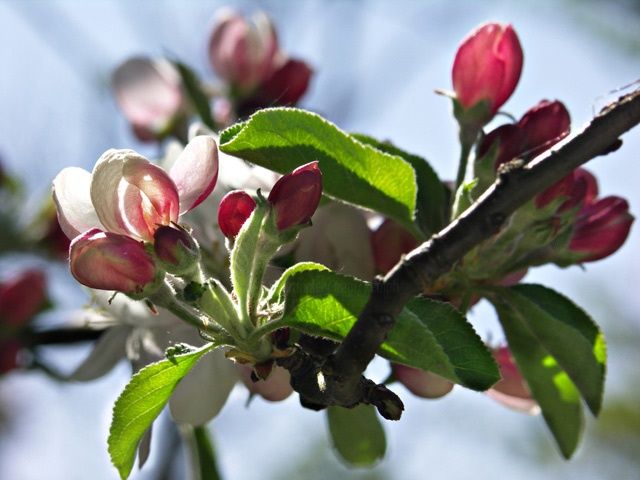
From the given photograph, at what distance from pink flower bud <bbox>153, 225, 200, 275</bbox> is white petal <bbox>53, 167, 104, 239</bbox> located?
0.25 ft

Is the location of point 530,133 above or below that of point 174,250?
above

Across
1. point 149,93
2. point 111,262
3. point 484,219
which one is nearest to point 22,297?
point 149,93

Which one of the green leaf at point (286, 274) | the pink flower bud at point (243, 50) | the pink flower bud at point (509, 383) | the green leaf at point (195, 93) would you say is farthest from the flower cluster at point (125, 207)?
the pink flower bud at point (243, 50)

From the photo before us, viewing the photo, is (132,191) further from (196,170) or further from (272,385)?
(272,385)

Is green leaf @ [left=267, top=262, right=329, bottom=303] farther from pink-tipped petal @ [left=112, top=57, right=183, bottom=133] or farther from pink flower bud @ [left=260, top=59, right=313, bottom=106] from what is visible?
pink-tipped petal @ [left=112, top=57, right=183, bottom=133]

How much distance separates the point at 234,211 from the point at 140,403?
0.20 m

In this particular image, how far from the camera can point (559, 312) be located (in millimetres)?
1116

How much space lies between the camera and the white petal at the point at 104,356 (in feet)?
4.52

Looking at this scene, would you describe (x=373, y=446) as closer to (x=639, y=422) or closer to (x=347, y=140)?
(x=347, y=140)

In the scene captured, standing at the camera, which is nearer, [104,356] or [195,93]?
[104,356]

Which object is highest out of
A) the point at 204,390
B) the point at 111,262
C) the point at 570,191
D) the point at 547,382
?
the point at 570,191

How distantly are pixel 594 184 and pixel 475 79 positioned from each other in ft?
0.68

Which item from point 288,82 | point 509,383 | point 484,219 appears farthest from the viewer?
point 288,82

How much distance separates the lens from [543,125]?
1.12 m
